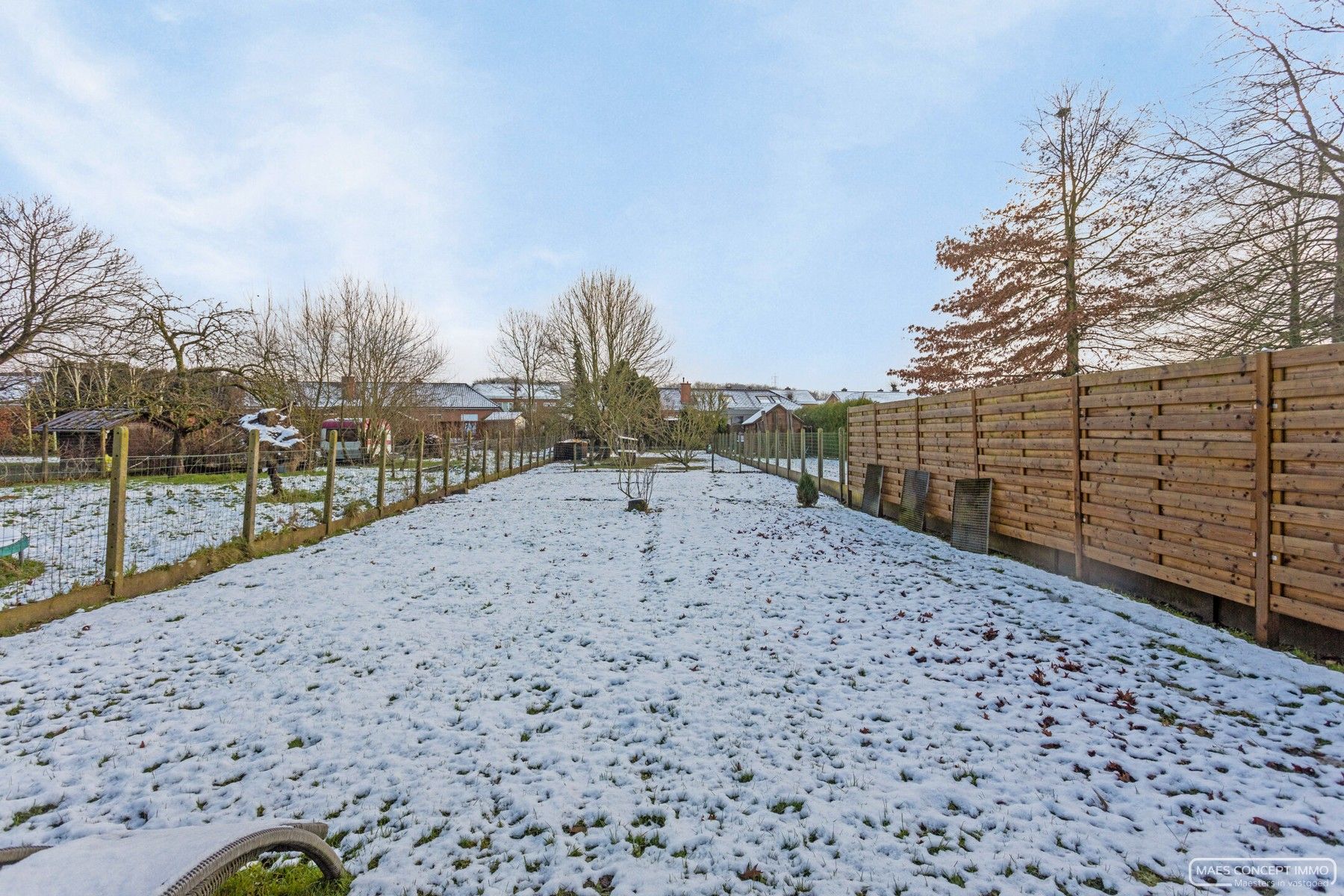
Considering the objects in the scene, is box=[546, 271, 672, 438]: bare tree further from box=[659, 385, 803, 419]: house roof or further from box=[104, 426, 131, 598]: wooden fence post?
box=[659, 385, 803, 419]: house roof

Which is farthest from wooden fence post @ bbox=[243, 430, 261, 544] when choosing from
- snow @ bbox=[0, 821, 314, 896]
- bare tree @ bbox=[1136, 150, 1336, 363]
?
bare tree @ bbox=[1136, 150, 1336, 363]

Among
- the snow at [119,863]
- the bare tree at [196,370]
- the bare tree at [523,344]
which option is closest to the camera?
the snow at [119,863]

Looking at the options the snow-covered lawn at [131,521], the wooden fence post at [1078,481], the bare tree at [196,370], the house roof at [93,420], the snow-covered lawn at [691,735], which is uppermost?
the bare tree at [196,370]

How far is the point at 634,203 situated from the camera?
15727mm

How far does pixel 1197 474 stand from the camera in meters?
Result: 4.15

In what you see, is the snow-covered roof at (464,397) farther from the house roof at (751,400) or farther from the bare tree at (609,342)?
→ the bare tree at (609,342)

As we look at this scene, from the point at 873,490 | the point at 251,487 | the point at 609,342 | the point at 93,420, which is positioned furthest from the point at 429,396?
the point at 873,490

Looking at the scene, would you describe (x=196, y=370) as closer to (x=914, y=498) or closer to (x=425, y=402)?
(x=425, y=402)

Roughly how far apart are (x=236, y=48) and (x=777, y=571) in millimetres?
9486

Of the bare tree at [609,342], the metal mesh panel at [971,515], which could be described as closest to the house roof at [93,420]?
the bare tree at [609,342]

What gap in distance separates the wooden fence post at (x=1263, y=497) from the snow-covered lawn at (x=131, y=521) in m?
9.59

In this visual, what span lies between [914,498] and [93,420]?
21.8 meters

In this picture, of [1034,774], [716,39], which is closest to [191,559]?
[1034,774]

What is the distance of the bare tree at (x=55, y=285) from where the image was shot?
6723mm
